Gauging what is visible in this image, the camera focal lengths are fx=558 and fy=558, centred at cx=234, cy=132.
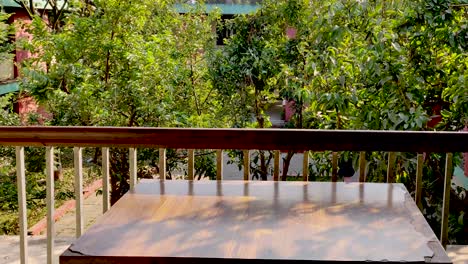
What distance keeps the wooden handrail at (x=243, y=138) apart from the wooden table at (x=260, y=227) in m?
0.40

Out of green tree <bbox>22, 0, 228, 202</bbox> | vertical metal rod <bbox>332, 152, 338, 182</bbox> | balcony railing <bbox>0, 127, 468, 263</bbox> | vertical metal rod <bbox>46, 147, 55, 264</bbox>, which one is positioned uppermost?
green tree <bbox>22, 0, 228, 202</bbox>

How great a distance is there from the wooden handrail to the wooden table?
40 cm

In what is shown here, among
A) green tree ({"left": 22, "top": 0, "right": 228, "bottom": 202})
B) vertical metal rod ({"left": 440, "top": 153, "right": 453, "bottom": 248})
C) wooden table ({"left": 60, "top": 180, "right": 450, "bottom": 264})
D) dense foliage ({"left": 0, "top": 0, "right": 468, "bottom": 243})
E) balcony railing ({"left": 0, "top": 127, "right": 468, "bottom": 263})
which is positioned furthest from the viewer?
green tree ({"left": 22, "top": 0, "right": 228, "bottom": 202})

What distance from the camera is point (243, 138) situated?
2490 millimetres

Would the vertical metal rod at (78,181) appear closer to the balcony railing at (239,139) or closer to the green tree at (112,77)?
the balcony railing at (239,139)

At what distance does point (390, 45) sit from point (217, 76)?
2.58 meters

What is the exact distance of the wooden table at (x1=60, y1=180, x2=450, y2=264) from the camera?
4.57ft

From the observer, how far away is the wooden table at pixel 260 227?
139 centimetres

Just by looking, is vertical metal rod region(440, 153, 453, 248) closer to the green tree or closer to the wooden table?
the wooden table

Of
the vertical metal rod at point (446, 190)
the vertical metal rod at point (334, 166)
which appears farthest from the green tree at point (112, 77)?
the vertical metal rod at point (446, 190)

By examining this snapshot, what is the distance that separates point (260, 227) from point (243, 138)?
3.05 ft

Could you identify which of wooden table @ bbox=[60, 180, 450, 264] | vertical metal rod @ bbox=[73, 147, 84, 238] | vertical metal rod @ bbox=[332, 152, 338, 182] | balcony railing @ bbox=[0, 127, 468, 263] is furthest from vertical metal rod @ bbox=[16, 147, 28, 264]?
vertical metal rod @ bbox=[332, 152, 338, 182]

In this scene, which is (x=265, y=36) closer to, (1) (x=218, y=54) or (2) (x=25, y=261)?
(1) (x=218, y=54)

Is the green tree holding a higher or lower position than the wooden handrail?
higher
